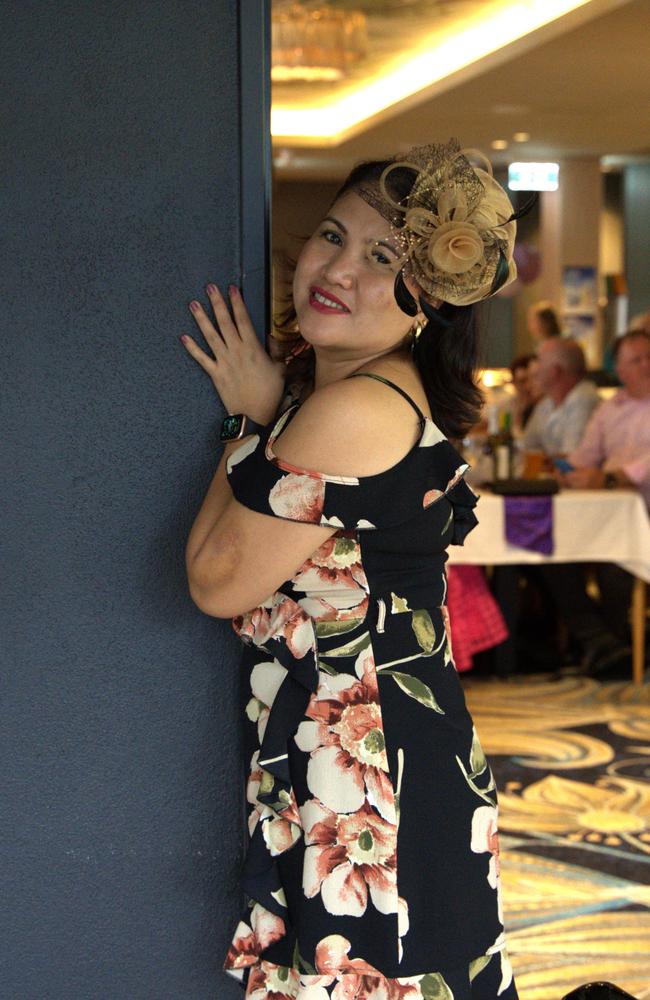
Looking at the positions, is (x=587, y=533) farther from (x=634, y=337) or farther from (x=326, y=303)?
(x=326, y=303)

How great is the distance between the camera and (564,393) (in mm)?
6789

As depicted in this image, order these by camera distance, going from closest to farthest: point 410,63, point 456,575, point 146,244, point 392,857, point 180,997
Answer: point 392,857 < point 146,244 < point 180,997 < point 456,575 < point 410,63

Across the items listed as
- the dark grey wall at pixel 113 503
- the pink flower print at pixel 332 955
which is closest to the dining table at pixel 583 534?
the dark grey wall at pixel 113 503

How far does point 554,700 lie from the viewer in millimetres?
5246

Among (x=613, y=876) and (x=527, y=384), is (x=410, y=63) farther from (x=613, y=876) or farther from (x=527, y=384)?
Answer: (x=613, y=876)

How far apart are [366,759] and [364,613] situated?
0.61ft

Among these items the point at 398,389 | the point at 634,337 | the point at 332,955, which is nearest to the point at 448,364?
the point at 398,389

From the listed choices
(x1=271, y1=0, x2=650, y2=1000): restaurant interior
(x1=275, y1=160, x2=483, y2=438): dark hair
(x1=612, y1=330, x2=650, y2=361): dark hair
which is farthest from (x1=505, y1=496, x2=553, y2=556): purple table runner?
(x1=275, y1=160, x2=483, y2=438): dark hair

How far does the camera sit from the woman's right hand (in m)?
1.75

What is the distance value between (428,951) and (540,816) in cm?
235

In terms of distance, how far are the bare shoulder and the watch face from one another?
192mm

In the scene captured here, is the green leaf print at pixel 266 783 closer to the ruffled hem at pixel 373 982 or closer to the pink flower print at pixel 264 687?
the pink flower print at pixel 264 687

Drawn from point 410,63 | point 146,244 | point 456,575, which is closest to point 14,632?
point 146,244

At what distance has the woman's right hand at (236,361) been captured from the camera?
175 cm
